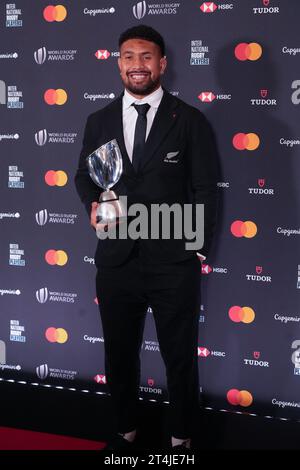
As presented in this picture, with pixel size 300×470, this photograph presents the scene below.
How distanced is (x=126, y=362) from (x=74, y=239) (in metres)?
0.83

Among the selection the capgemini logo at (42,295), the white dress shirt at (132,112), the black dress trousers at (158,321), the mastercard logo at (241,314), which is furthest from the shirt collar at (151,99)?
the capgemini logo at (42,295)

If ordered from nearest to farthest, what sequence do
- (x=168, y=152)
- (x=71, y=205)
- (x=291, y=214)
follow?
(x=168, y=152), (x=291, y=214), (x=71, y=205)

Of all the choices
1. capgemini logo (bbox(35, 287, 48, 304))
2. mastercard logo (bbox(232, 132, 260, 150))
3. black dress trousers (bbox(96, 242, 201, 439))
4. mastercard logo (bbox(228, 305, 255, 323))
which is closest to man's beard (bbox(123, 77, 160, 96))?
mastercard logo (bbox(232, 132, 260, 150))

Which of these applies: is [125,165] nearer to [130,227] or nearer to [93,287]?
[130,227]

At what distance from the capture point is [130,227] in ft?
7.88

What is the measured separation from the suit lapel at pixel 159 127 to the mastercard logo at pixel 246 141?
478mm

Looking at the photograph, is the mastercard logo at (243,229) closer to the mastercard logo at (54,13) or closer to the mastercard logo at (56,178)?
the mastercard logo at (56,178)

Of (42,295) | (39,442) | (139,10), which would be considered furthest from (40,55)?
(39,442)

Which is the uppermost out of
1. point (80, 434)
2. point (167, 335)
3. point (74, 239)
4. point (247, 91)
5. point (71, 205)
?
point (247, 91)

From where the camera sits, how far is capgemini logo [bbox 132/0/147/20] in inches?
109

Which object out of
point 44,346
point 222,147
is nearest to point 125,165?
point 222,147

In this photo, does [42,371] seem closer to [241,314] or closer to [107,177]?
[241,314]

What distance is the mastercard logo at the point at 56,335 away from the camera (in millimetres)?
3131

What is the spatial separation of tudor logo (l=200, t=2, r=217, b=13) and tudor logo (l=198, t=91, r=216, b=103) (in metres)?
0.39
